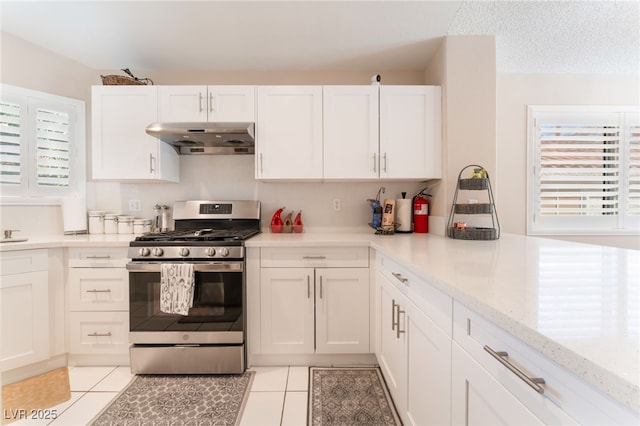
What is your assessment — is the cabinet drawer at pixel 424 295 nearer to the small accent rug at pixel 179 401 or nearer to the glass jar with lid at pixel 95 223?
the small accent rug at pixel 179 401

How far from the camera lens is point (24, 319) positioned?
1885 millimetres

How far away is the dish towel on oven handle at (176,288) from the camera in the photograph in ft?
6.04

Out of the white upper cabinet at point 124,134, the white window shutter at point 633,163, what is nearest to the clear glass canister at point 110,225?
the white upper cabinet at point 124,134

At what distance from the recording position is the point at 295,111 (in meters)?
2.28

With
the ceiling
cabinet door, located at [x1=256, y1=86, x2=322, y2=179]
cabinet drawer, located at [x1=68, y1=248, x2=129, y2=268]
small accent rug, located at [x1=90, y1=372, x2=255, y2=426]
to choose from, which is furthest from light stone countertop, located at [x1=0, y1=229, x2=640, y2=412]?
cabinet drawer, located at [x1=68, y1=248, x2=129, y2=268]

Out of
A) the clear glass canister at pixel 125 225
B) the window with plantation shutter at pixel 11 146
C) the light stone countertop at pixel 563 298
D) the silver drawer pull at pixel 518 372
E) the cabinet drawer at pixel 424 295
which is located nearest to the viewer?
the light stone countertop at pixel 563 298

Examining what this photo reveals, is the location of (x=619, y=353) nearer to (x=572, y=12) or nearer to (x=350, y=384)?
(x=350, y=384)

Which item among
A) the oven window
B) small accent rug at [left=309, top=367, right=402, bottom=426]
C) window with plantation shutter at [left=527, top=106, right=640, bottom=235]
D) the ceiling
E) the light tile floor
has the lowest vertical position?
the light tile floor

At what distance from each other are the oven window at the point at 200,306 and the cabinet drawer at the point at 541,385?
149cm

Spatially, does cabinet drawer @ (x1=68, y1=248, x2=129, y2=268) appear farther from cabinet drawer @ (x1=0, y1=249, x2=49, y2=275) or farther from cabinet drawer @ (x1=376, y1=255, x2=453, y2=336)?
cabinet drawer @ (x1=376, y1=255, x2=453, y2=336)

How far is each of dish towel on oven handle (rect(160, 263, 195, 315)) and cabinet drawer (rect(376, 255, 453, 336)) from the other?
1.28 m

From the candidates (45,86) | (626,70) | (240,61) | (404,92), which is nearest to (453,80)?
(404,92)

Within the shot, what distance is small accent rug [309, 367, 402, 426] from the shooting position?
5.04 feet

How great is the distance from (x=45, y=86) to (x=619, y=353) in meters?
3.58
